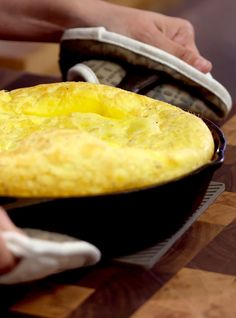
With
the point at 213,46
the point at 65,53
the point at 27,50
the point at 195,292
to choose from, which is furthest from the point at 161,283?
the point at 213,46

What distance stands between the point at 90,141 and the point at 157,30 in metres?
0.64

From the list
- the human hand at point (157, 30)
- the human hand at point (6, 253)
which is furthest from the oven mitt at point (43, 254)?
the human hand at point (157, 30)

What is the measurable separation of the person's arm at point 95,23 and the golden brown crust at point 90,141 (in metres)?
0.39

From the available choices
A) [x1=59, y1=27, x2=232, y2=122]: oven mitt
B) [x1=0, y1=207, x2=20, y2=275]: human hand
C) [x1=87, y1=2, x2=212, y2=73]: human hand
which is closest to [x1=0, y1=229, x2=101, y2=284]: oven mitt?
[x1=0, y1=207, x2=20, y2=275]: human hand

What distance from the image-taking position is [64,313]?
2.57 feet

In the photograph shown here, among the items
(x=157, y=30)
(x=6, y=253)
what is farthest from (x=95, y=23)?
(x=6, y=253)

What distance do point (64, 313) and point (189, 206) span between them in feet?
0.64

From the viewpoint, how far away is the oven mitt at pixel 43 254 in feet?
2.44

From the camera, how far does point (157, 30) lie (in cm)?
141

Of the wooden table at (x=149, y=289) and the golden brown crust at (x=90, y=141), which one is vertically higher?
the golden brown crust at (x=90, y=141)

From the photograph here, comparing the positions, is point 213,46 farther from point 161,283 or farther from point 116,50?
point 161,283

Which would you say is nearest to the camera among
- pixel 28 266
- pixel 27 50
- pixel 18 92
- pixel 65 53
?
pixel 28 266

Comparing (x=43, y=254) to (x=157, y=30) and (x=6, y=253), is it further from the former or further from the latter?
(x=157, y=30)

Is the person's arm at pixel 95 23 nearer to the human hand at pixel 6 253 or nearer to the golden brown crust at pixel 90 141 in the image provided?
the golden brown crust at pixel 90 141
